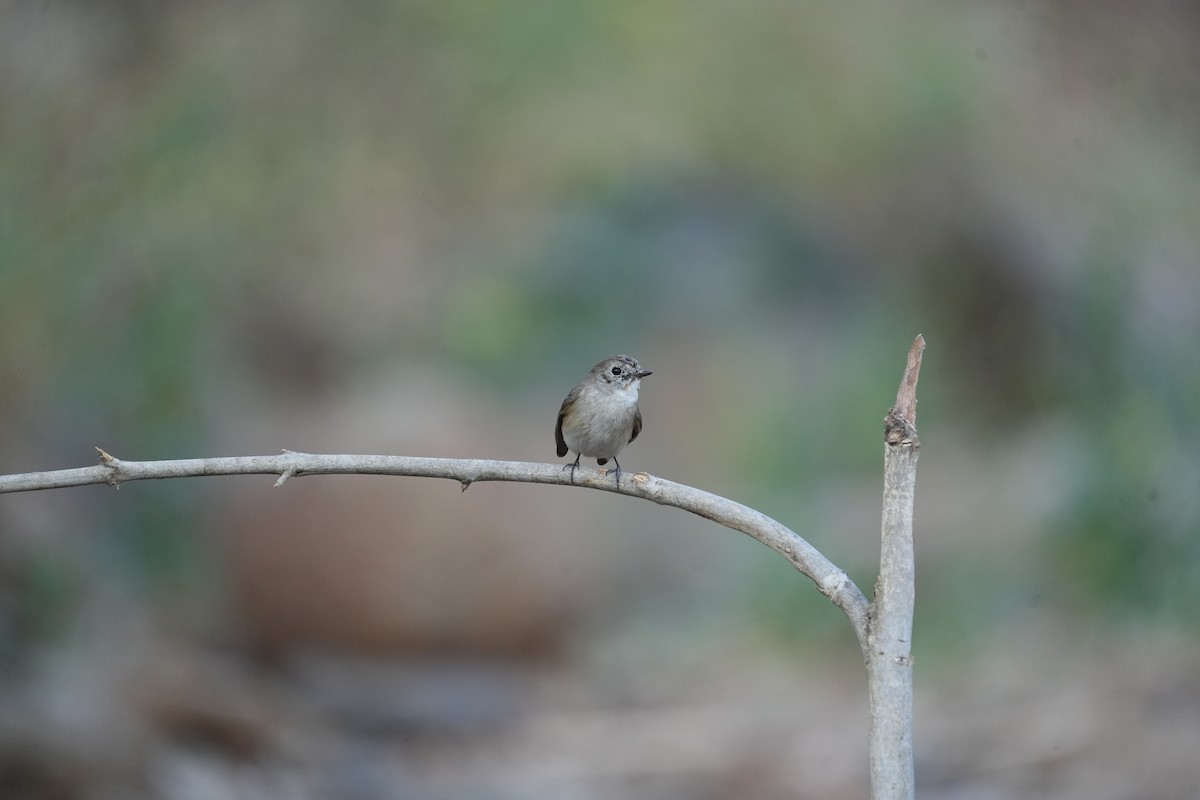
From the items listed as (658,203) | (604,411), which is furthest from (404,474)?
(658,203)

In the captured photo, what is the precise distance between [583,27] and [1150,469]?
4.23 m

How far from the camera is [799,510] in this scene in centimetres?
654

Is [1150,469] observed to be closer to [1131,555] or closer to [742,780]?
[1131,555]

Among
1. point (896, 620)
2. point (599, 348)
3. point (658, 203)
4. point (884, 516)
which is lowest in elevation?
point (896, 620)

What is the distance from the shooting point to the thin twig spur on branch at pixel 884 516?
7.58ft

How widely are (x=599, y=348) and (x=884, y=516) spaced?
4.42 metres

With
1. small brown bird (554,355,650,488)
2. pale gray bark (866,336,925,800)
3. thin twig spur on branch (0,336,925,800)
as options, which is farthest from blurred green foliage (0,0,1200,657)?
pale gray bark (866,336,925,800)

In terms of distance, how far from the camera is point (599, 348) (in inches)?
264

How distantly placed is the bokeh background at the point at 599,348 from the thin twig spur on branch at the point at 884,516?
12.9ft

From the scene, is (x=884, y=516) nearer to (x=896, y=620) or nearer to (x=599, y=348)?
(x=896, y=620)

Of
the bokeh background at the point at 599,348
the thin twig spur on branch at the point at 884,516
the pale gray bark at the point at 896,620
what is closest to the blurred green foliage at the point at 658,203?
the bokeh background at the point at 599,348

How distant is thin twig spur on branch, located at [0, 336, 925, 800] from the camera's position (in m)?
2.31

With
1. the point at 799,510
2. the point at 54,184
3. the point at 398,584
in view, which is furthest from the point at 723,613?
the point at 54,184

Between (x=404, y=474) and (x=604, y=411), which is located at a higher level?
(x=604, y=411)
